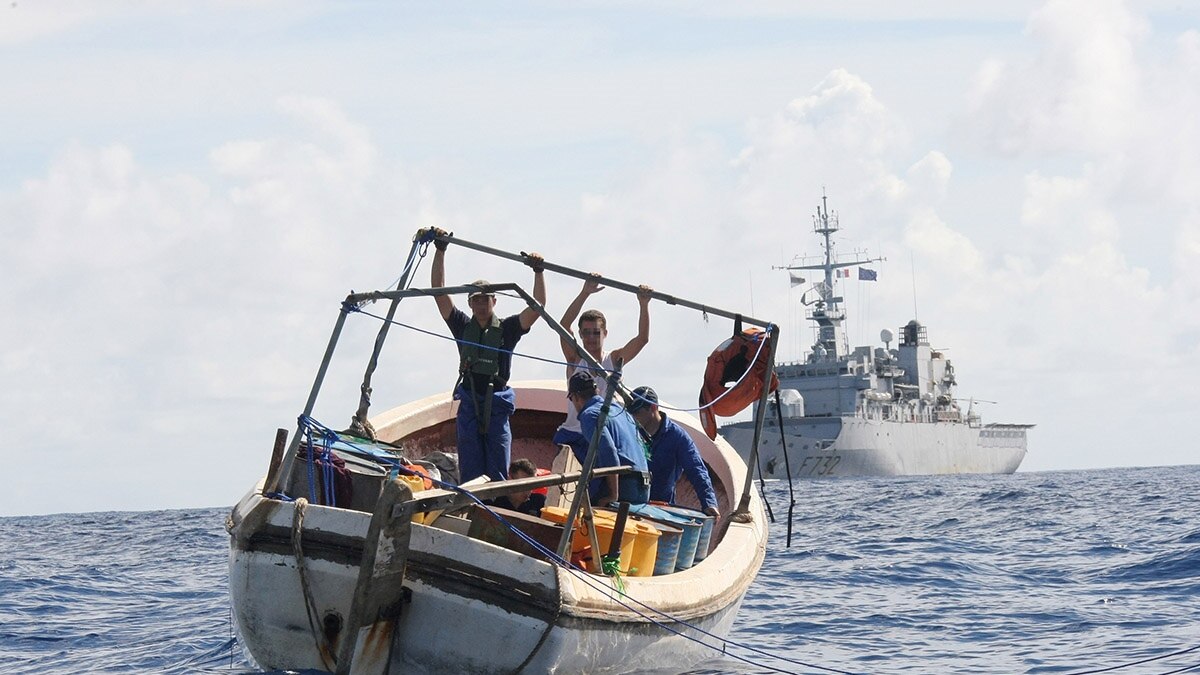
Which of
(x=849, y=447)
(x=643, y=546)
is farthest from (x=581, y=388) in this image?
(x=849, y=447)

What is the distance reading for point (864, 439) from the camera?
61.2 meters

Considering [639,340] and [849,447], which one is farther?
[849,447]

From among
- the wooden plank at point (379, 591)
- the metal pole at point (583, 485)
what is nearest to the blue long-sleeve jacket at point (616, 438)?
the metal pole at point (583, 485)

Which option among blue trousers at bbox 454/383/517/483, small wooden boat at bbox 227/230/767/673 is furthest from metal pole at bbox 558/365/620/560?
blue trousers at bbox 454/383/517/483

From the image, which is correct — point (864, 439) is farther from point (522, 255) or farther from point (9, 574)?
point (522, 255)

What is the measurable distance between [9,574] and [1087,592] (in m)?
12.5

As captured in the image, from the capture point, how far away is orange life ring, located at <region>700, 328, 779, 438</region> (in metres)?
9.65

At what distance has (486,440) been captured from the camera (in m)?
9.29

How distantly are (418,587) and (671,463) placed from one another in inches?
131

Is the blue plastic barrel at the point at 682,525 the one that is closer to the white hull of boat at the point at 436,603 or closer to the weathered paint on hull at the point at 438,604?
the white hull of boat at the point at 436,603

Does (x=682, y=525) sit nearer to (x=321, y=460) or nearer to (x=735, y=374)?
(x=735, y=374)

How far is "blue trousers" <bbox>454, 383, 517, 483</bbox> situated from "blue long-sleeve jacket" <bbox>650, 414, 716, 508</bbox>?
112 cm

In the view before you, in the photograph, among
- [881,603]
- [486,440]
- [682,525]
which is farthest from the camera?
[881,603]

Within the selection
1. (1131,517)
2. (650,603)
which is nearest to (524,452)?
(650,603)
